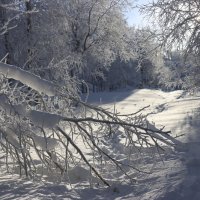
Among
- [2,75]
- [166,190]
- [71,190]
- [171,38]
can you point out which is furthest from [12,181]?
[171,38]

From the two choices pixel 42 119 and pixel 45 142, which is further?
A: pixel 45 142

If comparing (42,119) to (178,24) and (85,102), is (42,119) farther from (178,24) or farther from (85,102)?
(178,24)

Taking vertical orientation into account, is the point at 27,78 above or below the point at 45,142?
above

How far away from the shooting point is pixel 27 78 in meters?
6.03

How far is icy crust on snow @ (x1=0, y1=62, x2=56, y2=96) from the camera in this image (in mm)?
5965

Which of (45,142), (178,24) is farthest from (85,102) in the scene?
(178,24)

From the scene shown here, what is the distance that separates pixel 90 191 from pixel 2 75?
2.08 metres

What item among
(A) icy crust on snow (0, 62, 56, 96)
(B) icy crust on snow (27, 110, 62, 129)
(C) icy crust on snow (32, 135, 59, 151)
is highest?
(A) icy crust on snow (0, 62, 56, 96)

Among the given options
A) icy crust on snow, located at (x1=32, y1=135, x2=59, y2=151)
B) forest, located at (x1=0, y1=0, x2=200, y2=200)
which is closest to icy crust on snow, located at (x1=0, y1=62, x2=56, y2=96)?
forest, located at (x1=0, y1=0, x2=200, y2=200)

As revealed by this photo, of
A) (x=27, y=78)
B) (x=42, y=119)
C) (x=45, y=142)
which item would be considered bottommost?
(x=45, y=142)

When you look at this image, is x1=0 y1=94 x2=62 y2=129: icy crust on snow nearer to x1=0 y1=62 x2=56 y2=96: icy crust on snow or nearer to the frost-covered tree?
x1=0 y1=62 x2=56 y2=96: icy crust on snow

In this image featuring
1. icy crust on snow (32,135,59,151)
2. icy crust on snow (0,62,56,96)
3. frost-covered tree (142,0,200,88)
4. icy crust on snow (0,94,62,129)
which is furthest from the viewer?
frost-covered tree (142,0,200,88)

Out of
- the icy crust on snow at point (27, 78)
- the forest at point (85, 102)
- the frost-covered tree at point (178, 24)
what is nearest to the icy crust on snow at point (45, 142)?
the forest at point (85, 102)

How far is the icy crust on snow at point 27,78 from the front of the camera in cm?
596
